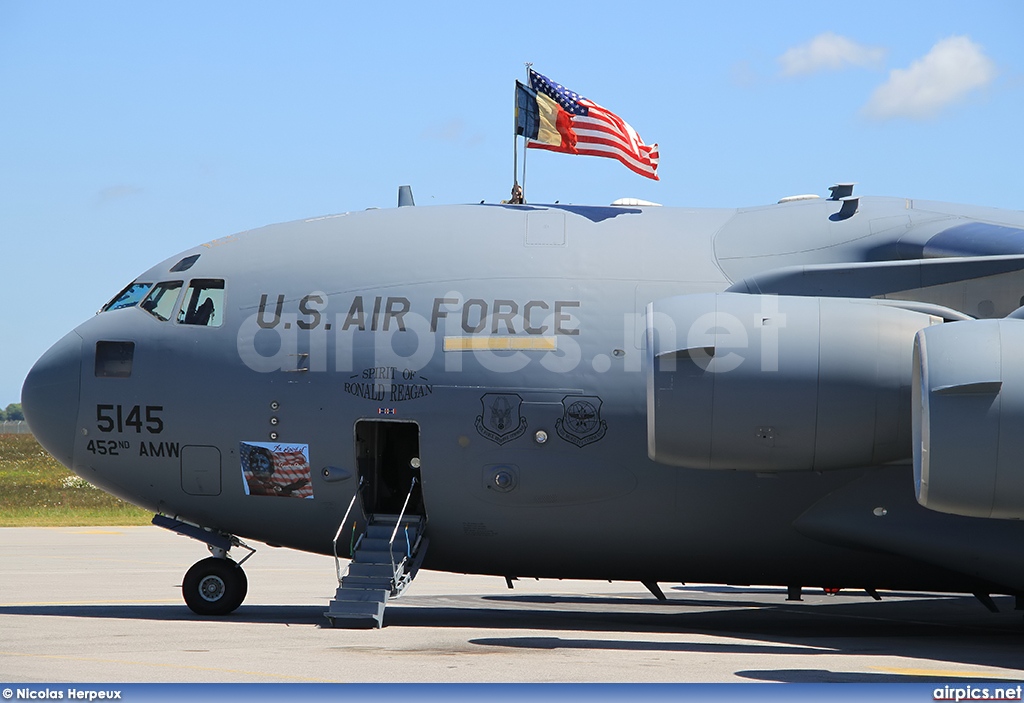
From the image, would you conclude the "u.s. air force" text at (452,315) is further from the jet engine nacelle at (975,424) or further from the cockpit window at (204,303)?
the jet engine nacelle at (975,424)

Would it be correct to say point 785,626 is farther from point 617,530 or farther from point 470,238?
point 470,238

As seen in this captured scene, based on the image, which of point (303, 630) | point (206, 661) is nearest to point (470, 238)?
point (303, 630)

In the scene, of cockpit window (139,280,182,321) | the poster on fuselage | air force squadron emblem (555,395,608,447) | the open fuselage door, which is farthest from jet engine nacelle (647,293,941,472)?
cockpit window (139,280,182,321)

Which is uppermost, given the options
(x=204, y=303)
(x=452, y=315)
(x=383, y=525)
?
(x=204, y=303)

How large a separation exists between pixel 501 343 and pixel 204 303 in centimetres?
357

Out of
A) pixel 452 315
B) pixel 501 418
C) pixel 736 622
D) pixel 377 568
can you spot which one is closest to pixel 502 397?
pixel 501 418

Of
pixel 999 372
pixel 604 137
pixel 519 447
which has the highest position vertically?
pixel 604 137

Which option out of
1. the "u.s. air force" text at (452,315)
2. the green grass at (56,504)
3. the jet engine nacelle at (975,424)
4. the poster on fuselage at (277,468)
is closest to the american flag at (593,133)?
the "u.s. air force" text at (452,315)

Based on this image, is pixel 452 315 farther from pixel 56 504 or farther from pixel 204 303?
pixel 56 504

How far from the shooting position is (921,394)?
10.4 metres

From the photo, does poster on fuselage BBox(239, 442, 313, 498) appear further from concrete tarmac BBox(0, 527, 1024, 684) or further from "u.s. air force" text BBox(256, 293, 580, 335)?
concrete tarmac BBox(0, 527, 1024, 684)

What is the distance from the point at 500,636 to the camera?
41.3ft

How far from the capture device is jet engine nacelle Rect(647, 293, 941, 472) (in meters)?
11.3

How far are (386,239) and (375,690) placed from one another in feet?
21.6
